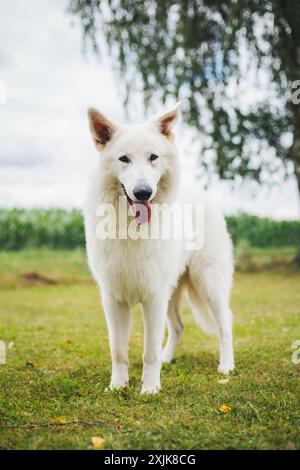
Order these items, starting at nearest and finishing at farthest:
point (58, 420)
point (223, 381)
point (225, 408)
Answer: point (58, 420)
point (225, 408)
point (223, 381)

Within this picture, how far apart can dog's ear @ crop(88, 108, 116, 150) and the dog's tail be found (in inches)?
74.9

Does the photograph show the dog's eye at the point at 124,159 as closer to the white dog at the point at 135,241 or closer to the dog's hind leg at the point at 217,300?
the white dog at the point at 135,241

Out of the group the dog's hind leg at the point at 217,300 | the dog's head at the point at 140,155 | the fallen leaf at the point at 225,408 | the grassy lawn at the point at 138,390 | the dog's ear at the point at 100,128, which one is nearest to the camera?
the grassy lawn at the point at 138,390

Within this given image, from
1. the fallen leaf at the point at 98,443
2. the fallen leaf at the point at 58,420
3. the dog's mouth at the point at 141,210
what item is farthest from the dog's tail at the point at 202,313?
the fallen leaf at the point at 98,443

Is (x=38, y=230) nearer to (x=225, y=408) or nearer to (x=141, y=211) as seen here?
(x=141, y=211)

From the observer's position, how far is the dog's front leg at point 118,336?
12.4 feet

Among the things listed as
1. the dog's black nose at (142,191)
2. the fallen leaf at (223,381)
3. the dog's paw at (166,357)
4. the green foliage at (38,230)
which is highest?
the dog's black nose at (142,191)

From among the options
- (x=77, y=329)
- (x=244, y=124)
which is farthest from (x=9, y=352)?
(x=244, y=124)

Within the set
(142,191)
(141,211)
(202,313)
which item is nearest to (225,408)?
(141,211)

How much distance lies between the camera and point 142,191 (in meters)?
3.17

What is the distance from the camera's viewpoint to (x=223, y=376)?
13.3 feet

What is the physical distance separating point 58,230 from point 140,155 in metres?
12.1

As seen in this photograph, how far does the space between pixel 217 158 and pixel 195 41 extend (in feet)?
10.3
